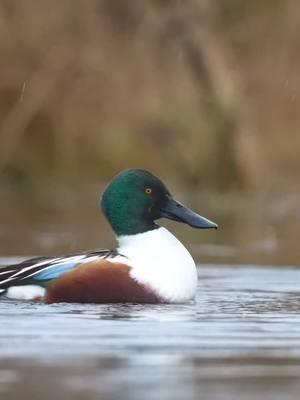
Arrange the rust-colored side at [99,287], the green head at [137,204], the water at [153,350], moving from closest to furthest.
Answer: the water at [153,350], the rust-colored side at [99,287], the green head at [137,204]

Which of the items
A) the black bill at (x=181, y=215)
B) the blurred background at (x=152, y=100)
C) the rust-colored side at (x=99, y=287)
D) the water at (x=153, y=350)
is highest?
the blurred background at (x=152, y=100)

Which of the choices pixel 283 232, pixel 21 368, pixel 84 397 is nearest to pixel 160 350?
pixel 21 368

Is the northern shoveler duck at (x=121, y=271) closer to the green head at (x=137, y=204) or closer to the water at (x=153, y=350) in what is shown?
the green head at (x=137, y=204)

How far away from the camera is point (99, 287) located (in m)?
8.83

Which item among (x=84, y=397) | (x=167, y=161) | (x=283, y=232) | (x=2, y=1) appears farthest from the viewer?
(x=167, y=161)

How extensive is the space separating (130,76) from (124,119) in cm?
63

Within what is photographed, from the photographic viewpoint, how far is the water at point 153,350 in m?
5.93

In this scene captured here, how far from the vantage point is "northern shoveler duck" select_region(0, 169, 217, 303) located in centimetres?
882

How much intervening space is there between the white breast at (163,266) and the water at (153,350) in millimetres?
123

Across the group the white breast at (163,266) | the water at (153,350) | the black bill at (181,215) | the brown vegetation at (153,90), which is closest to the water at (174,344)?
the water at (153,350)

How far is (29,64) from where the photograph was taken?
20.7 meters

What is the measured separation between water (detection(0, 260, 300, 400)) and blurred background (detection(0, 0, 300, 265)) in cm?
1064

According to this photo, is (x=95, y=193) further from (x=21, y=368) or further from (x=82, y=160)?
(x=21, y=368)

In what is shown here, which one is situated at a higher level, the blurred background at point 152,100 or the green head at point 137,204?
the blurred background at point 152,100
